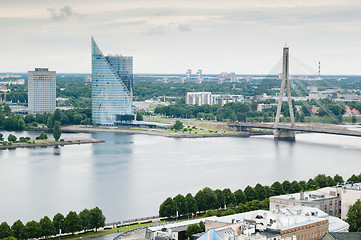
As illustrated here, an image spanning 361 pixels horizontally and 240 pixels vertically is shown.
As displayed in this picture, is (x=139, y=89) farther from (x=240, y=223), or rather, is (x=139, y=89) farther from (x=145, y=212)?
(x=240, y=223)

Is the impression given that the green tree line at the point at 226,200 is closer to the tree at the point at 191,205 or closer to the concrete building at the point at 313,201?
the tree at the point at 191,205

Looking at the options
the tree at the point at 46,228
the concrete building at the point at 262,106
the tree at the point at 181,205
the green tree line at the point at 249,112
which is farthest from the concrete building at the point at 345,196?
the concrete building at the point at 262,106

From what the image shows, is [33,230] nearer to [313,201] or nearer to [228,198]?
[228,198]

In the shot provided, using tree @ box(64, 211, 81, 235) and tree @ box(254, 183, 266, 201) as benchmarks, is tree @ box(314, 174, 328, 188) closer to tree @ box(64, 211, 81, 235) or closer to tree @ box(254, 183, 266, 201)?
tree @ box(254, 183, 266, 201)

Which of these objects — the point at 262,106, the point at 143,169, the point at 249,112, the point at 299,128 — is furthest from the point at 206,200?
the point at 262,106

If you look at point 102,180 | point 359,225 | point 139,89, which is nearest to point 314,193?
point 359,225

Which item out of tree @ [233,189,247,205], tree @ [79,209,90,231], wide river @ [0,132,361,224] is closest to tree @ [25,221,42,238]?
tree @ [79,209,90,231]
